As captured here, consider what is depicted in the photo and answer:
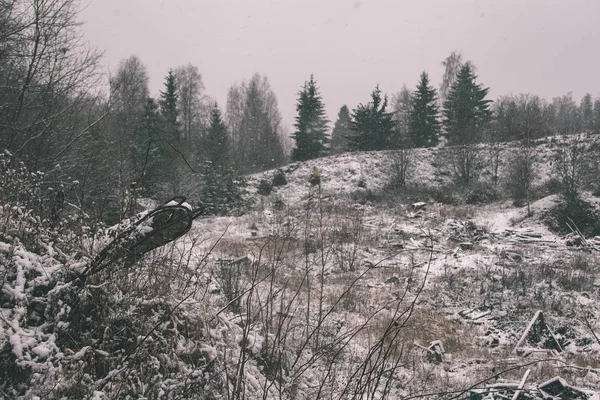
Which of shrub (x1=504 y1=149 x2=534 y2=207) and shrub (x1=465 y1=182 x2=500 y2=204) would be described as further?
shrub (x1=465 y1=182 x2=500 y2=204)

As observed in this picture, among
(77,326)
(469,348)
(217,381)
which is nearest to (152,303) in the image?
(77,326)

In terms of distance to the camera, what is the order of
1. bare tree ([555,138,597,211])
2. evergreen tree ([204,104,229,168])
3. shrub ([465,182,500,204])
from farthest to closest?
evergreen tree ([204,104,229,168]) < shrub ([465,182,500,204]) < bare tree ([555,138,597,211])

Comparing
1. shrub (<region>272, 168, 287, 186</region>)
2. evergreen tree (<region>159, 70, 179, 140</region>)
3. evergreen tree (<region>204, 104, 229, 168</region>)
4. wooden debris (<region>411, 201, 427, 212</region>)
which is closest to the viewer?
wooden debris (<region>411, 201, 427, 212</region>)

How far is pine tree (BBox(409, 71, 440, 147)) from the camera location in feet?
102

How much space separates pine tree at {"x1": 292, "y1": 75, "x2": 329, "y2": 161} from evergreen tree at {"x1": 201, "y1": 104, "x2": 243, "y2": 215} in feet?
32.2

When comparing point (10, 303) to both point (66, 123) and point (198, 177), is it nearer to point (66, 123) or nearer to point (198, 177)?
point (66, 123)

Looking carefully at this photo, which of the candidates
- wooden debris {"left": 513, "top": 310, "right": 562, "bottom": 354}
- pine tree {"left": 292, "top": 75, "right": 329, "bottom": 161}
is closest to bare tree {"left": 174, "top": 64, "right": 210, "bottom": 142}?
pine tree {"left": 292, "top": 75, "right": 329, "bottom": 161}

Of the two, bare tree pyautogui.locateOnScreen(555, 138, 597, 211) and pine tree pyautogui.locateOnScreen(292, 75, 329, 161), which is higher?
pine tree pyautogui.locateOnScreen(292, 75, 329, 161)

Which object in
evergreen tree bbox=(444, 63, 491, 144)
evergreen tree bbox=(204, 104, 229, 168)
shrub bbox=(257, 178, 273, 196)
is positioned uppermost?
evergreen tree bbox=(444, 63, 491, 144)

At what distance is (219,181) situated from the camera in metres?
19.1

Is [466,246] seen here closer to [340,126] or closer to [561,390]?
[561,390]

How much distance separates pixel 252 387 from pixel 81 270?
3.59ft

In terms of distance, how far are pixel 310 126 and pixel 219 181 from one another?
Result: 46.9 feet

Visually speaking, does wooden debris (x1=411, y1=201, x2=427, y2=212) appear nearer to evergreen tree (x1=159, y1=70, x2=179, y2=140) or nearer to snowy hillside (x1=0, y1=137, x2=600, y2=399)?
snowy hillside (x1=0, y1=137, x2=600, y2=399)
